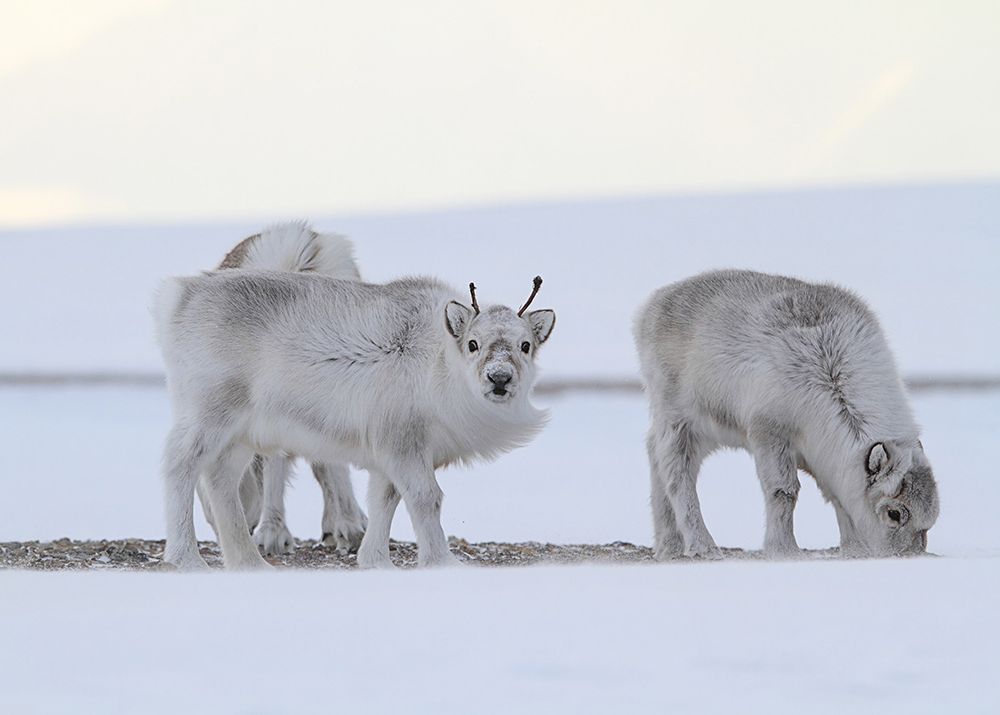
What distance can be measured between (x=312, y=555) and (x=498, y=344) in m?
3.30

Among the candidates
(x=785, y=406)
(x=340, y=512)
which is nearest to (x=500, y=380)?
(x=785, y=406)

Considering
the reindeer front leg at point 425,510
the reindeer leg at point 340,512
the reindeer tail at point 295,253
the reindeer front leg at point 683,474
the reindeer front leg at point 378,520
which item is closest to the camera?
the reindeer front leg at point 425,510

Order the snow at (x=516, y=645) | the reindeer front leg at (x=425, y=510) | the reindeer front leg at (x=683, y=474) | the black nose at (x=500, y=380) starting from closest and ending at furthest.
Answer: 1. the snow at (x=516, y=645)
2. the black nose at (x=500, y=380)
3. the reindeer front leg at (x=425, y=510)
4. the reindeer front leg at (x=683, y=474)

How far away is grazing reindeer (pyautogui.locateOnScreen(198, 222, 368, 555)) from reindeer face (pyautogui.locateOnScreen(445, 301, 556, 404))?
8.05ft

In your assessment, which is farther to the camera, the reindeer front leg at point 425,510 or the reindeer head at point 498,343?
the reindeer front leg at point 425,510

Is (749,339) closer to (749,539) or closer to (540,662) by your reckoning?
(749,539)

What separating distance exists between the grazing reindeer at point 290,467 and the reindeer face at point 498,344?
2.45 meters

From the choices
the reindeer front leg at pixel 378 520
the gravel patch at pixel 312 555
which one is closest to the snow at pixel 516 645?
the reindeer front leg at pixel 378 520

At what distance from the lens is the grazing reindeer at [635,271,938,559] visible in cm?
1068

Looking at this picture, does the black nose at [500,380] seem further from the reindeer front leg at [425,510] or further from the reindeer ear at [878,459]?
the reindeer ear at [878,459]

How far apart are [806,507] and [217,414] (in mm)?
7261

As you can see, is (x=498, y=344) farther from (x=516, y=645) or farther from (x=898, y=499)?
(x=516, y=645)

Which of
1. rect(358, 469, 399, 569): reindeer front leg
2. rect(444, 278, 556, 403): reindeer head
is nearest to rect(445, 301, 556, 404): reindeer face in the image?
rect(444, 278, 556, 403): reindeer head

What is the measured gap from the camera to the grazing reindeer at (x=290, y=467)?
516 inches
